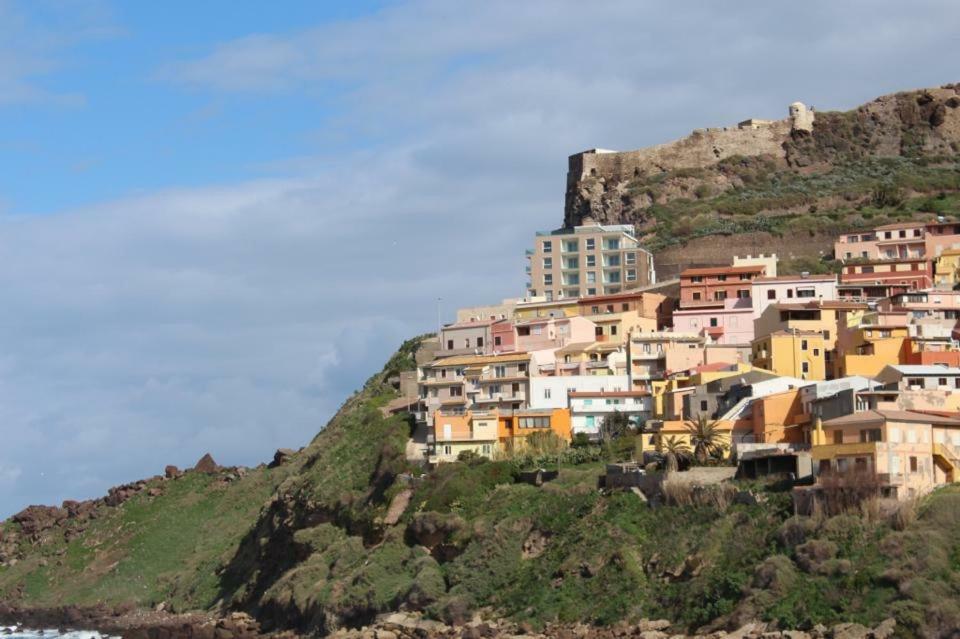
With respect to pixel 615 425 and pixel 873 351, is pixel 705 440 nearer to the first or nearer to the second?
pixel 615 425

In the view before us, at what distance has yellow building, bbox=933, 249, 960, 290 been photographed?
9700 centimetres

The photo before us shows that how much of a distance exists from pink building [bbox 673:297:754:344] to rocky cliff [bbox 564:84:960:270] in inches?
941

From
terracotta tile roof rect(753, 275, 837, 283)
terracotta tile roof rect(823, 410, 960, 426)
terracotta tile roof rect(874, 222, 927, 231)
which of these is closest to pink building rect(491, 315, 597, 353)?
terracotta tile roof rect(753, 275, 837, 283)

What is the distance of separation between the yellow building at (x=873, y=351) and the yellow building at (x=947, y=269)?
636 inches

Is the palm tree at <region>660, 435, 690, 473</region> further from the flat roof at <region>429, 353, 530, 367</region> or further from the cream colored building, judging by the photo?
the cream colored building

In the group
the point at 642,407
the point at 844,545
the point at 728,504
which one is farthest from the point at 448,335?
the point at 844,545

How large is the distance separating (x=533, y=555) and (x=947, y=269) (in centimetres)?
3596

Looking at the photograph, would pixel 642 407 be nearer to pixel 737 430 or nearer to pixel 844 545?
pixel 737 430

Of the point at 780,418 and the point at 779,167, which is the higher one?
the point at 779,167

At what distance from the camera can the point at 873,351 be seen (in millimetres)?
80188

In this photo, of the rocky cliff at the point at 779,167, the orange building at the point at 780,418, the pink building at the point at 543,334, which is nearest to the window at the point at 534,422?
the pink building at the point at 543,334

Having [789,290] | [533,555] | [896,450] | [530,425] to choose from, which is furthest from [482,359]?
[896,450]

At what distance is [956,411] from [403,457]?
2600 centimetres

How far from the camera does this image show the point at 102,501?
420ft
